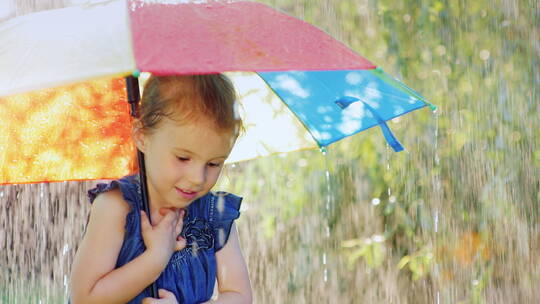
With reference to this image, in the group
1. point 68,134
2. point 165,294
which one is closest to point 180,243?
point 165,294

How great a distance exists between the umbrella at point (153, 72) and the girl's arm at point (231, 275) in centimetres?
40

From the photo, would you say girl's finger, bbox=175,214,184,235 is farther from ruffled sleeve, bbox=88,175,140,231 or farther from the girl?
ruffled sleeve, bbox=88,175,140,231

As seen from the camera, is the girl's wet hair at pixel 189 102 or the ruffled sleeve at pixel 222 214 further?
the ruffled sleeve at pixel 222 214

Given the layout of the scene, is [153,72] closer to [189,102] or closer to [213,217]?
[189,102]

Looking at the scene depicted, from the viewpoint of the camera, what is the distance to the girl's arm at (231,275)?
273cm

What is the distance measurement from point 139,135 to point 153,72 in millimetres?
700

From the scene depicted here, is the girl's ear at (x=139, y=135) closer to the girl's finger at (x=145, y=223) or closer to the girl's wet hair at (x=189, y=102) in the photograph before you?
the girl's wet hair at (x=189, y=102)

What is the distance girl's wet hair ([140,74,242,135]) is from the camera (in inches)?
99.3

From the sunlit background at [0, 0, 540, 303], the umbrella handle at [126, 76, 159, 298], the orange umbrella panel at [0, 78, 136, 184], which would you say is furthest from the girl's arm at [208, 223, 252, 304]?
the sunlit background at [0, 0, 540, 303]

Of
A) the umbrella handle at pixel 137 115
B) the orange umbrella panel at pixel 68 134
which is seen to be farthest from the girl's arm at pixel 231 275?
the orange umbrella panel at pixel 68 134

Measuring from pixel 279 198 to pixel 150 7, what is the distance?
307 centimetres

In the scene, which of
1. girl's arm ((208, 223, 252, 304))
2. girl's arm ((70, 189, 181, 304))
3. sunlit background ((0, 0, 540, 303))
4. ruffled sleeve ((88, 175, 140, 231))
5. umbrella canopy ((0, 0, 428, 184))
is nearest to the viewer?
umbrella canopy ((0, 0, 428, 184))

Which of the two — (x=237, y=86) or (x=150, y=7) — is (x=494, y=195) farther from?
(x=150, y=7)

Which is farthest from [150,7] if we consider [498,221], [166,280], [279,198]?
[498,221]
